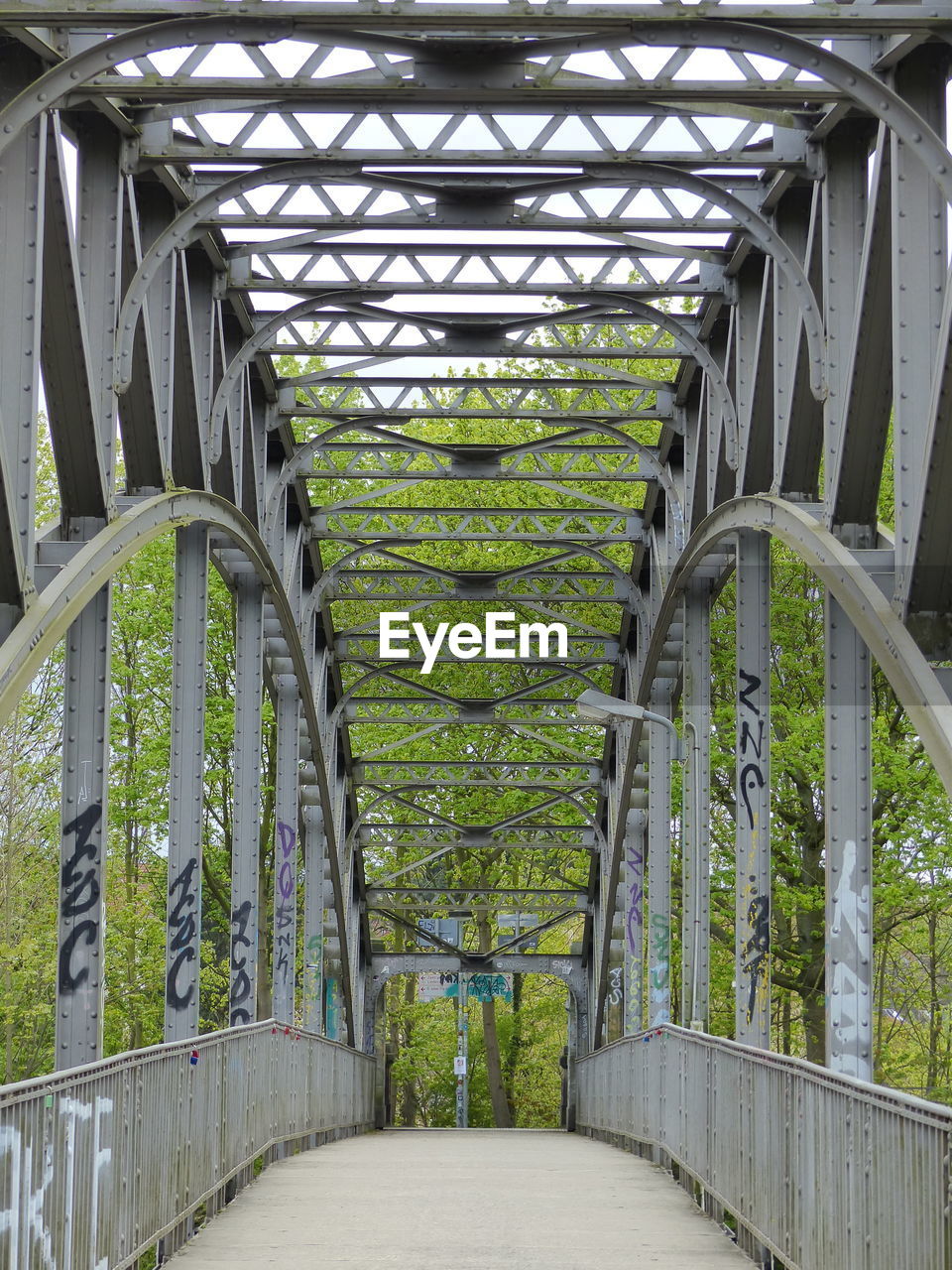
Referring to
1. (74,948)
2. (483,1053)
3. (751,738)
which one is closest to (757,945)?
(751,738)

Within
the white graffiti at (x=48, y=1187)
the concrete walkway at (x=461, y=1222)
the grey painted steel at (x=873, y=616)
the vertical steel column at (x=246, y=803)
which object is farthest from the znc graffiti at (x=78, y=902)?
the vertical steel column at (x=246, y=803)

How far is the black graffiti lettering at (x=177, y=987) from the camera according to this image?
13766 mm

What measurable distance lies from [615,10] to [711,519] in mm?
6966

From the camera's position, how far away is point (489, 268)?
15742 mm

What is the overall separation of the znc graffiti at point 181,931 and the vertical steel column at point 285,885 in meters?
7.02

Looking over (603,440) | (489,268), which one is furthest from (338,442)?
(489,268)

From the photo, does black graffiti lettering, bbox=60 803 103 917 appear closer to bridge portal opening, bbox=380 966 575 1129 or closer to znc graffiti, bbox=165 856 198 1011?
znc graffiti, bbox=165 856 198 1011

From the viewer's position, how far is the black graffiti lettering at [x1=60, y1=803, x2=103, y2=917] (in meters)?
11.1

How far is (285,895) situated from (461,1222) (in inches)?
464

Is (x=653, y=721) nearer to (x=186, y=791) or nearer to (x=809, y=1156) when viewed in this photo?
(x=186, y=791)

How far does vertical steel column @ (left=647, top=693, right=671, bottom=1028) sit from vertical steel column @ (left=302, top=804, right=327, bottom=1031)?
6861mm

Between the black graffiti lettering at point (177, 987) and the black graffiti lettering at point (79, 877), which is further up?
the black graffiti lettering at point (79, 877)

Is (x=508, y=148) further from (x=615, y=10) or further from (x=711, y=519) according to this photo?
(x=711, y=519)

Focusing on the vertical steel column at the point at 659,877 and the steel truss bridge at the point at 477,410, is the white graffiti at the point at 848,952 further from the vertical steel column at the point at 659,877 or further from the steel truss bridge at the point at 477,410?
the vertical steel column at the point at 659,877
